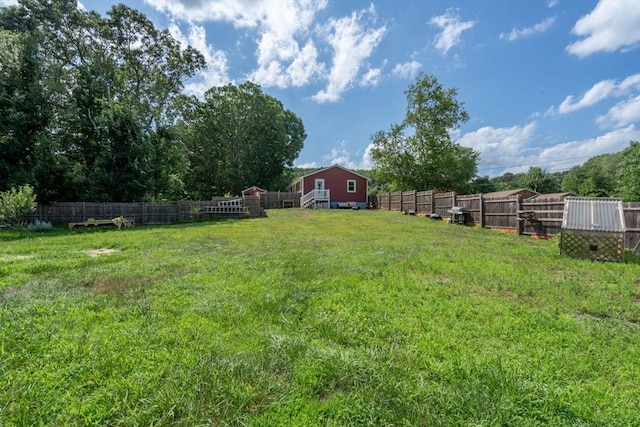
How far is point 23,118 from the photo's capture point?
1396cm

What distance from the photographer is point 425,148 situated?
27.2 metres

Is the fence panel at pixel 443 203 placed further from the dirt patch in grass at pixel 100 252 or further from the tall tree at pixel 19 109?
the tall tree at pixel 19 109

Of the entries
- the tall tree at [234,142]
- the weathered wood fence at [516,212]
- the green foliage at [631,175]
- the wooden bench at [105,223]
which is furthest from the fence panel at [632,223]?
the tall tree at [234,142]

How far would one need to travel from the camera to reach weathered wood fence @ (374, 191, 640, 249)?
290 inches

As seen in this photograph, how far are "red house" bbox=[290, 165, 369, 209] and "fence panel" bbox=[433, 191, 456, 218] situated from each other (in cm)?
1105

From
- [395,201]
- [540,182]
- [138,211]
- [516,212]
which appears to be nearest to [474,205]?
[516,212]

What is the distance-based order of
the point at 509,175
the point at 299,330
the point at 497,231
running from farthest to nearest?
1. the point at 509,175
2. the point at 497,231
3. the point at 299,330

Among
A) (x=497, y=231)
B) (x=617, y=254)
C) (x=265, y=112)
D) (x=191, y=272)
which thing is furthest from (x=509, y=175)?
(x=191, y=272)

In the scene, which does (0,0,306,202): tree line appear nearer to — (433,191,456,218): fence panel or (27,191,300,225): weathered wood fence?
(27,191,300,225): weathered wood fence

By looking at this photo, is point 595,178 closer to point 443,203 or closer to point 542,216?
point 443,203

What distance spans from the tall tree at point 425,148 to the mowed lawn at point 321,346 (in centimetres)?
2305

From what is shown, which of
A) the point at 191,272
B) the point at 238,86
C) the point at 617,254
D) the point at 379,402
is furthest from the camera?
the point at 238,86

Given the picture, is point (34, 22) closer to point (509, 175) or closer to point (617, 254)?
point (617, 254)

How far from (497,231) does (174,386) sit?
12.9 m
